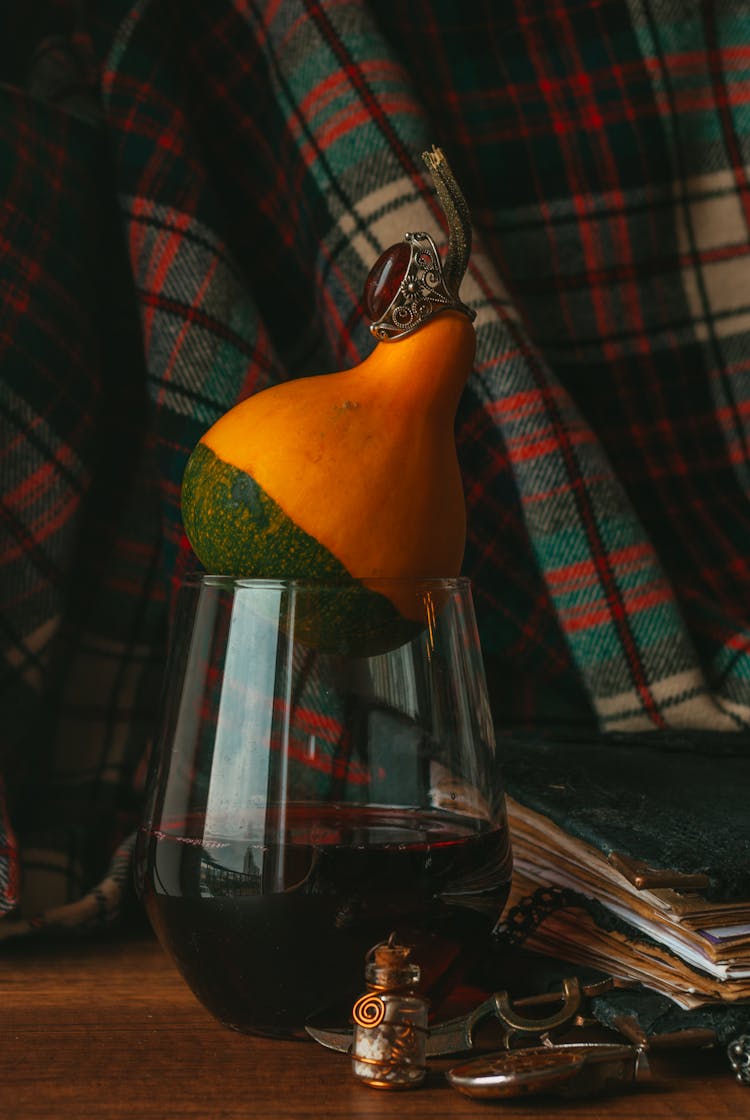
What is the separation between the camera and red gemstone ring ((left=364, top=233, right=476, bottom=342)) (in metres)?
0.54

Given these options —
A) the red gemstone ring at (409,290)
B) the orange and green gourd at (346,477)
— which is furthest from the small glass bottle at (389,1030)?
the red gemstone ring at (409,290)

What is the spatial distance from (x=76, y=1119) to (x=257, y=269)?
1.94 ft

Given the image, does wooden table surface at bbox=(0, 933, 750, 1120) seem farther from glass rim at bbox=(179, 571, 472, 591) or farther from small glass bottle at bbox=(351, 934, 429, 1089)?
glass rim at bbox=(179, 571, 472, 591)

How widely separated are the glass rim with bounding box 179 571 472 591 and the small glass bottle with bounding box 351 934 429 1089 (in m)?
0.13

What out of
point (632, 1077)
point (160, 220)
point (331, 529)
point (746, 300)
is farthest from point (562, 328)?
point (632, 1077)

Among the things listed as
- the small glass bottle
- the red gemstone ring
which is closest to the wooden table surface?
the small glass bottle

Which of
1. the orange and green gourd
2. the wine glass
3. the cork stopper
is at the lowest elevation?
the cork stopper

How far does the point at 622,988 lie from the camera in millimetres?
522

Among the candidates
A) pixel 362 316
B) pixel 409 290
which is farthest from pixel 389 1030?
pixel 362 316

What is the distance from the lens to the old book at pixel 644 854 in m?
0.47

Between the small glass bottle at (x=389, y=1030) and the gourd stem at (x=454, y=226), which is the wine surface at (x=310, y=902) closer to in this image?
the small glass bottle at (x=389, y=1030)

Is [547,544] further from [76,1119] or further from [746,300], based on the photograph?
[76,1119]

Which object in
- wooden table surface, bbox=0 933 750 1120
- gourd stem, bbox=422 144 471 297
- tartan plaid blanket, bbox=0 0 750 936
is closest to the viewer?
wooden table surface, bbox=0 933 750 1120

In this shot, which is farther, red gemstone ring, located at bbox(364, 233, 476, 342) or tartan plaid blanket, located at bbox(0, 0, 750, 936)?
tartan plaid blanket, located at bbox(0, 0, 750, 936)
